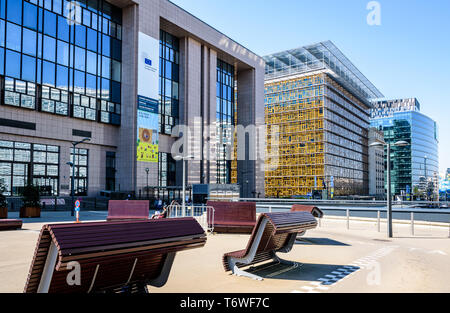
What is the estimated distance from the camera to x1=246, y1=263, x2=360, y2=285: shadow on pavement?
729cm

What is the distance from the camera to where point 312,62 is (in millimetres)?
87812

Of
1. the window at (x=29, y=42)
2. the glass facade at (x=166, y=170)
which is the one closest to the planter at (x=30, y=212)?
the window at (x=29, y=42)

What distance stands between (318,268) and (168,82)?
49.2 metres

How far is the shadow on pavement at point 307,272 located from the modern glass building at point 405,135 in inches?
5675

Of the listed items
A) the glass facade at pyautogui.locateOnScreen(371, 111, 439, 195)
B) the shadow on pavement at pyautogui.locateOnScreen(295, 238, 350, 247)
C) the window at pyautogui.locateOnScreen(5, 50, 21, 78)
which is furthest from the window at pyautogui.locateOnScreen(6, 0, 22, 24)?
the glass facade at pyautogui.locateOnScreen(371, 111, 439, 195)

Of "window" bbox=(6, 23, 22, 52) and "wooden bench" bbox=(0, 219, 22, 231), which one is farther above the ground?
"window" bbox=(6, 23, 22, 52)

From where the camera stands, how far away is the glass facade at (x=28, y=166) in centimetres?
3784

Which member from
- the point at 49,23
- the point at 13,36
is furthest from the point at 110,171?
the point at 13,36

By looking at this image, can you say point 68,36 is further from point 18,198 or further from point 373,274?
point 373,274

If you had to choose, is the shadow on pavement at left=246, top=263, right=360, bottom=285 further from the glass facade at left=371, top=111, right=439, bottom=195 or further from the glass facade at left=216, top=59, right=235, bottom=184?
the glass facade at left=371, top=111, right=439, bottom=195

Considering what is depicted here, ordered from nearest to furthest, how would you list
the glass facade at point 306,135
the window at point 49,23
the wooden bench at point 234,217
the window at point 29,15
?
1. the wooden bench at point 234,217
2. the window at point 29,15
3. the window at point 49,23
4. the glass facade at point 306,135

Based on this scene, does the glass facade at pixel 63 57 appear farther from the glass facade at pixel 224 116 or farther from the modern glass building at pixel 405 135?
the modern glass building at pixel 405 135

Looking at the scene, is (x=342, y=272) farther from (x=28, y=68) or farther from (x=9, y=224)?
(x=28, y=68)

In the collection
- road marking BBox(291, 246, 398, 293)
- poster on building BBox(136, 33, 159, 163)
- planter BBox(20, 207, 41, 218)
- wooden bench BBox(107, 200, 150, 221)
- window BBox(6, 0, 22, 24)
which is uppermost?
window BBox(6, 0, 22, 24)
